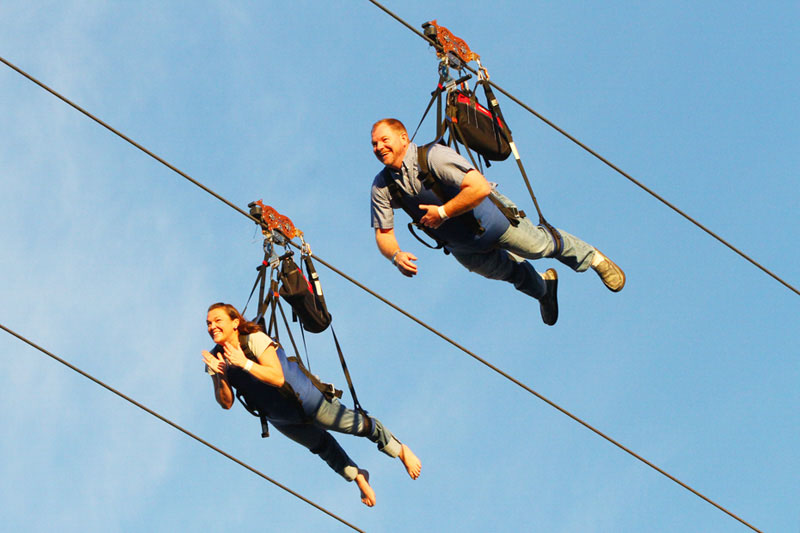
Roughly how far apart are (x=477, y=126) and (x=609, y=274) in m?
1.66

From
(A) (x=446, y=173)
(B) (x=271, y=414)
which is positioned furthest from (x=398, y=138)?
(B) (x=271, y=414)

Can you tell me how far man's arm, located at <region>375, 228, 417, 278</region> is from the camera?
13188 millimetres

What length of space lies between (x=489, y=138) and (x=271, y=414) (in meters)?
2.45

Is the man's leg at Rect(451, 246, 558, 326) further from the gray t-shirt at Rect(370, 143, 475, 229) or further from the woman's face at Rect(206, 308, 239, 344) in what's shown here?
the woman's face at Rect(206, 308, 239, 344)

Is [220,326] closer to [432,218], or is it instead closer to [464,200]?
[432,218]

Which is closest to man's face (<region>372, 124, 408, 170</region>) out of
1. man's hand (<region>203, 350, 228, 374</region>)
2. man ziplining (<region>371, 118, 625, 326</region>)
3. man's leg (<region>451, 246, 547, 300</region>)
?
man ziplining (<region>371, 118, 625, 326</region>)

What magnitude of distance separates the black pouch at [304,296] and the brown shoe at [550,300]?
71.9 inches

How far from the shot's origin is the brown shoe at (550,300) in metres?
14.8

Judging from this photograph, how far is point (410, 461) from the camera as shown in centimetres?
1409

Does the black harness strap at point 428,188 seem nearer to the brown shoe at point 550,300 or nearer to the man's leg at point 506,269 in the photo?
the man's leg at point 506,269

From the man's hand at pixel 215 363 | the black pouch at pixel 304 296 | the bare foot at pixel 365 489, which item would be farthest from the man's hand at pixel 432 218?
the bare foot at pixel 365 489

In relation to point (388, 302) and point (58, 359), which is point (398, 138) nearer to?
point (388, 302)

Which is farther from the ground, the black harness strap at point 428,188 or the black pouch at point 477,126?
the black pouch at point 477,126

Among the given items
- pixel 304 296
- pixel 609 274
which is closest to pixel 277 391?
pixel 304 296
